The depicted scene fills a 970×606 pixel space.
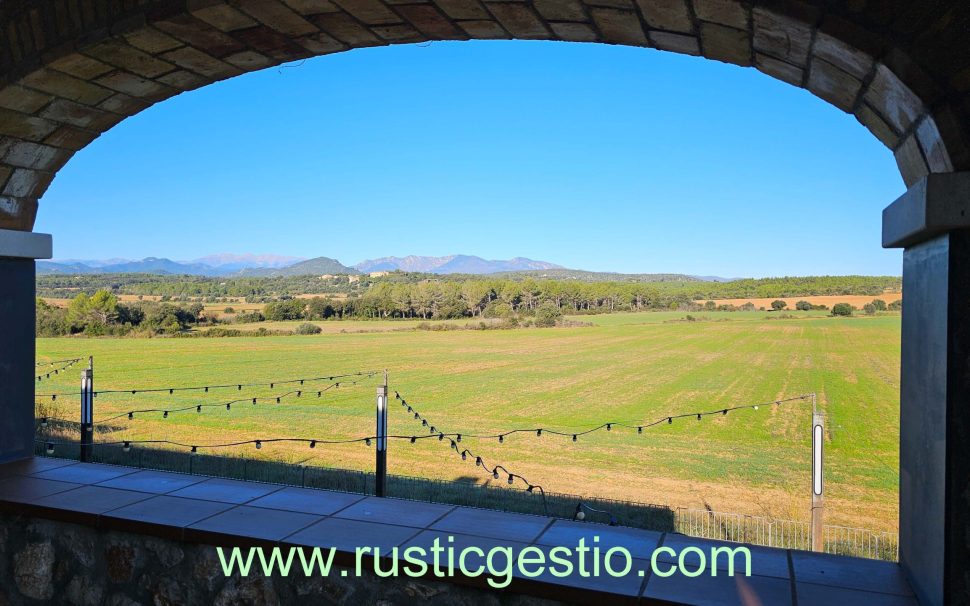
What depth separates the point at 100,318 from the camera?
28188mm

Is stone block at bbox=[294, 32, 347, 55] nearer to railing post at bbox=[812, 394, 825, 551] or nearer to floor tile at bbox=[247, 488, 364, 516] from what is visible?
floor tile at bbox=[247, 488, 364, 516]

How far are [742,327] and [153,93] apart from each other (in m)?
46.4

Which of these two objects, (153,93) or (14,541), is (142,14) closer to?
(153,93)

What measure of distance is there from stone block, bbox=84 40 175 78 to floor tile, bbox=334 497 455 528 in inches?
67.1

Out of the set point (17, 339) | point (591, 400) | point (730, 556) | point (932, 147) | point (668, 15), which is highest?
point (668, 15)

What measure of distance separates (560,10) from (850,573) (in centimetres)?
177

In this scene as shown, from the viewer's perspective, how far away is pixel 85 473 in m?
2.76

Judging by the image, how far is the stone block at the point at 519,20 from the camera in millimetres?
1828

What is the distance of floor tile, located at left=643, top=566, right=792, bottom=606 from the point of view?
5.32 ft

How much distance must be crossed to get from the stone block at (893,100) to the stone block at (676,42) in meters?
0.47

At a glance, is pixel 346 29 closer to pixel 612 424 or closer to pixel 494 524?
pixel 494 524

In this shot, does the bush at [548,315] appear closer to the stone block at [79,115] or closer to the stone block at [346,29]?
the stone block at [79,115]

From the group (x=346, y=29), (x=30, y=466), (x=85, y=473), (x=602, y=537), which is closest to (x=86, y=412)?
(x=30, y=466)

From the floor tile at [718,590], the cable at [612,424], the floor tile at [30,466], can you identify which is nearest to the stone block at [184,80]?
the floor tile at [30,466]
